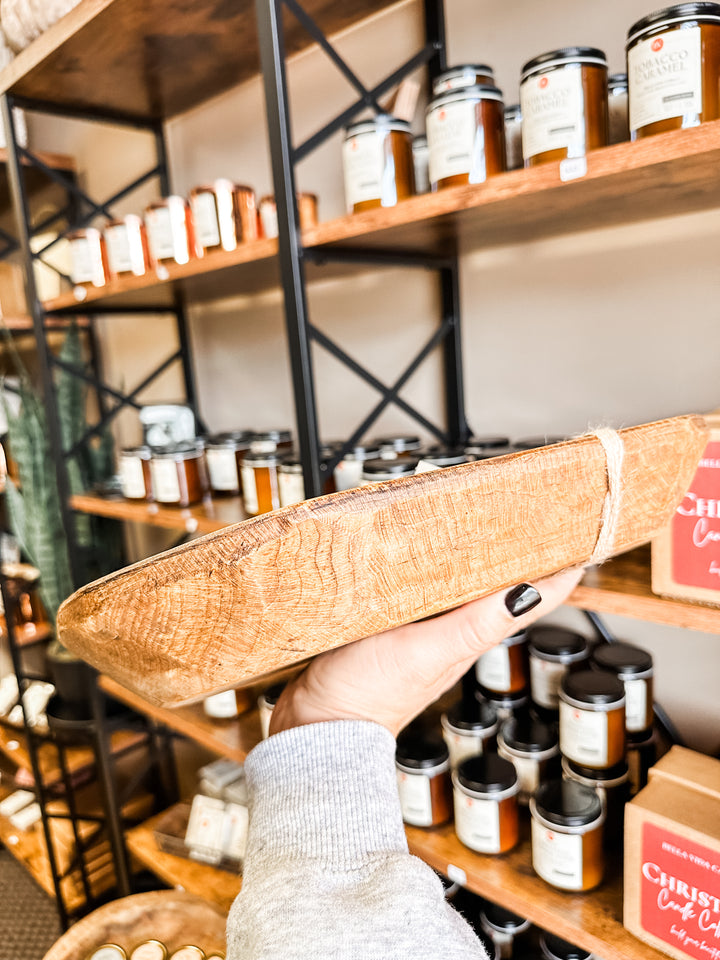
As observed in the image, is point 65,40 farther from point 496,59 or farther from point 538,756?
point 538,756

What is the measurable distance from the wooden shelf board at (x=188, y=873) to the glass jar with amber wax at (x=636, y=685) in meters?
1.01

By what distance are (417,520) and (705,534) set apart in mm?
460

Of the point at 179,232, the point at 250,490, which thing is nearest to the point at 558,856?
the point at 250,490

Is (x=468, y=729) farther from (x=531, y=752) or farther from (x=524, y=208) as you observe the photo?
(x=524, y=208)

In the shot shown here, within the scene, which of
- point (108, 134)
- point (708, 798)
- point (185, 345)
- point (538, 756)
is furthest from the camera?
point (108, 134)

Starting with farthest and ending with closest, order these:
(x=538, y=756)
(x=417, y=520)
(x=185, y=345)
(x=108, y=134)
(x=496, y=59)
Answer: (x=108, y=134), (x=185, y=345), (x=496, y=59), (x=538, y=756), (x=417, y=520)

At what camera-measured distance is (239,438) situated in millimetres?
1438

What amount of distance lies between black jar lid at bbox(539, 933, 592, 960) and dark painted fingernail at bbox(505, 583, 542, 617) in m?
0.72

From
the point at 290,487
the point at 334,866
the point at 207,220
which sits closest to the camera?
the point at 334,866

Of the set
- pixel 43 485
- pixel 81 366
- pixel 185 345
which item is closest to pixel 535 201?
pixel 185 345

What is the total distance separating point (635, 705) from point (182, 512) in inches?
34.6

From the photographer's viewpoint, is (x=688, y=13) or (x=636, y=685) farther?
(x=636, y=685)

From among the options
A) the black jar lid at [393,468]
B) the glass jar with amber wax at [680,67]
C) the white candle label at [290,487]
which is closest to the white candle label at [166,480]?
the white candle label at [290,487]

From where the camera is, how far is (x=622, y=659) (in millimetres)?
996
